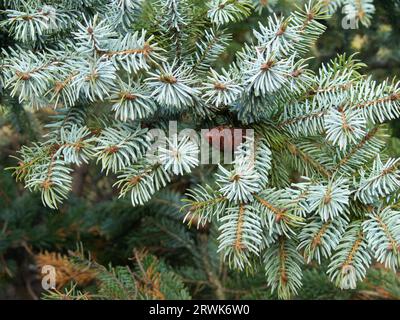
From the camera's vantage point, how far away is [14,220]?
1.30 metres

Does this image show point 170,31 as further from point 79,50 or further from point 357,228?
point 357,228

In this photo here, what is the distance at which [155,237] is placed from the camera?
1.31 m

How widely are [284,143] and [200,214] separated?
0.15 meters

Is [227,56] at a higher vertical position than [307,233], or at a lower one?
higher

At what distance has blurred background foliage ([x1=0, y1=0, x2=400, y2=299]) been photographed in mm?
1083

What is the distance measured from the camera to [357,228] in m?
0.61

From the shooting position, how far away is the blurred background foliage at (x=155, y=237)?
1.08 metres

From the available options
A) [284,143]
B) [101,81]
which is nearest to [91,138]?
[101,81]

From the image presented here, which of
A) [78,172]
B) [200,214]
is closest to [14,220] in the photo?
[78,172]
